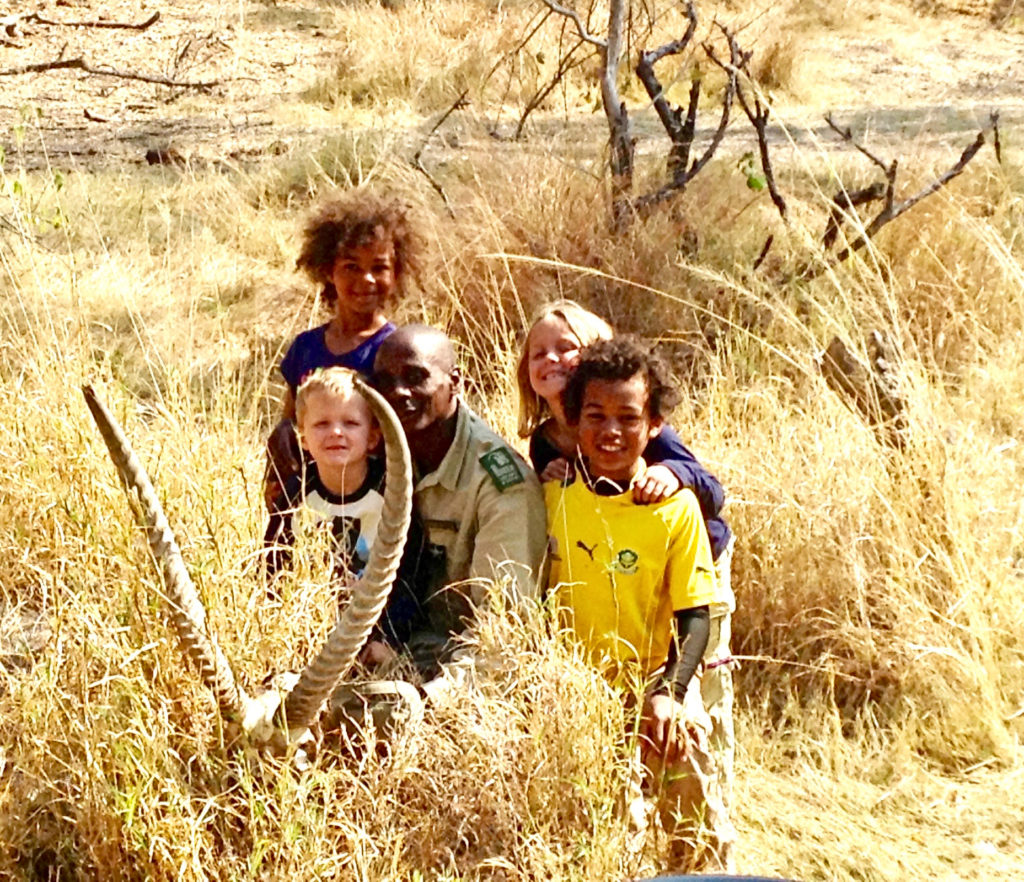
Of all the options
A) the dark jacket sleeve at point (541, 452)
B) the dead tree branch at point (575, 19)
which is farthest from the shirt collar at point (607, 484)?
the dead tree branch at point (575, 19)

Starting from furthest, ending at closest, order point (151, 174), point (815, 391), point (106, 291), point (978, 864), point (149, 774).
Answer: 1. point (151, 174)
2. point (106, 291)
3. point (815, 391)
4. point (978, 864)
5. point (149, 774)

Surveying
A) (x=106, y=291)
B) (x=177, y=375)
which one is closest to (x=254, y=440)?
(x=177, y=375)

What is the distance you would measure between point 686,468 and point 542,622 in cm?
55

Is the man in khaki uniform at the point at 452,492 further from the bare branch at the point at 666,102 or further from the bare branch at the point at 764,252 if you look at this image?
the bare branch at the point at 666,102

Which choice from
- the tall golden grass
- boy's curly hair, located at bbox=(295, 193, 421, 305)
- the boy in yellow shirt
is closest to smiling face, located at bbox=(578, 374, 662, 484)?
the boy in yellow shirt

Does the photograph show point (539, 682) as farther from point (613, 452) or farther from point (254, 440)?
point (254, 440)

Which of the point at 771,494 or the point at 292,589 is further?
the point at 771,494

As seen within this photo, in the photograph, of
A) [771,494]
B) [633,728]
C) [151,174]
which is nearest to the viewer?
[633,728]

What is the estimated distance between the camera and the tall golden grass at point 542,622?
2541 mm

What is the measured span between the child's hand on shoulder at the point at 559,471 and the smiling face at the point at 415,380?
0.25 meters

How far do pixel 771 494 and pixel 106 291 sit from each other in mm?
3798

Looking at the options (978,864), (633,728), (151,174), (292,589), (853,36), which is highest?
(853,36)

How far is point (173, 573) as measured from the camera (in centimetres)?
218

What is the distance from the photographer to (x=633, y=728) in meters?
2.71
